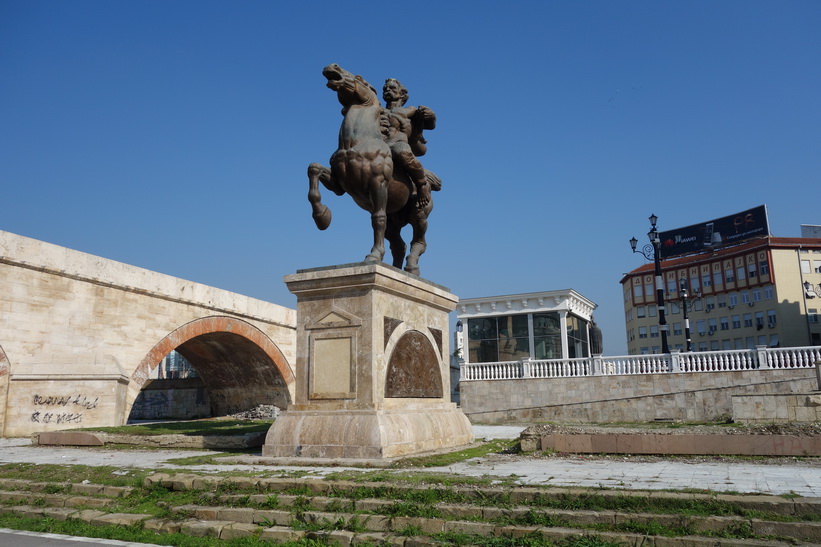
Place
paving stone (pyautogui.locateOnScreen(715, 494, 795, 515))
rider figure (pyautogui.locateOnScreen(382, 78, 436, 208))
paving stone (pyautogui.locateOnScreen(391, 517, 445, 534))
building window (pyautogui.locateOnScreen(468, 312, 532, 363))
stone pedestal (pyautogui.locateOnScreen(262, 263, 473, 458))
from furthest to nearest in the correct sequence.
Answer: building window (pyautogui.locateOnScreen(468, 312, 532, 363)) → rider figure (pyautogui.locateOnScreen(382, 78, 436, 208)) → stone pedestal (pyautogui.locateOnScreen(262, 263, 473, 458)) → paving stone (pyautogui.locateOnScreen(391, 517, 445, 534)) → paving stone (pyautogui.locateOnScreen(715, 494, 795, 515))

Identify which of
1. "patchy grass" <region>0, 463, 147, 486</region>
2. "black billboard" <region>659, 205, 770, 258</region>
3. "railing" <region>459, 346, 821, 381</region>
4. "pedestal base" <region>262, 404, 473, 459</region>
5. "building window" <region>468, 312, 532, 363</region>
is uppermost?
"black billboard" <region>659, 205, 770, 258</region>

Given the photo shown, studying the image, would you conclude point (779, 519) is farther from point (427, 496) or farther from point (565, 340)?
point (565, 340)

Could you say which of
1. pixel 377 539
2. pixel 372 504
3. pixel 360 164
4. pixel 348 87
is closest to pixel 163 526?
pixel 372 504

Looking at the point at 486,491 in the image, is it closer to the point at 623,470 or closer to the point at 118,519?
the point at 623,470

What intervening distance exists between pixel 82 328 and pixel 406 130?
13.3 meters

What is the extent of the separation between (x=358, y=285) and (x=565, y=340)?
2147cm

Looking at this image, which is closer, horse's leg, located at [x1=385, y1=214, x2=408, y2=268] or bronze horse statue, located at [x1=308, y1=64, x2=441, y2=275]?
bronze horse statue, located at [x1=308, y1=64, x2=441, y2=275]

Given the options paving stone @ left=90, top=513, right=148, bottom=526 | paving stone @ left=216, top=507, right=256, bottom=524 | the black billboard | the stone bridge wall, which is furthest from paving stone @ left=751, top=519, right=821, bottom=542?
the black billboard

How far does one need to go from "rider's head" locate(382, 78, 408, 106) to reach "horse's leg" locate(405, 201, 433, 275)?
1616mm

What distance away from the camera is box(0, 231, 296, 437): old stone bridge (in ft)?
50.8

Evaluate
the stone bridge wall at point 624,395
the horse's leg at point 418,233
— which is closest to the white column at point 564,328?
the stone bridge wall at point 624,395

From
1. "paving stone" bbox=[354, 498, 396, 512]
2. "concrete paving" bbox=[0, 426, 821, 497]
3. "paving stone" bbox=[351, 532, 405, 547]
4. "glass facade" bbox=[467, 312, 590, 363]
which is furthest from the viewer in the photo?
"glass facade" bbox=[467, 312, 590, 363]

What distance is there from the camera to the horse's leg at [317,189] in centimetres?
808

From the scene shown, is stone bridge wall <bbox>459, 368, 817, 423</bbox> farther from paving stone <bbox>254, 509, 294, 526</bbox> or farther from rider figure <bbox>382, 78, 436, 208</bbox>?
paving stone <bbox>254, 509, 294, 526</bbox>
